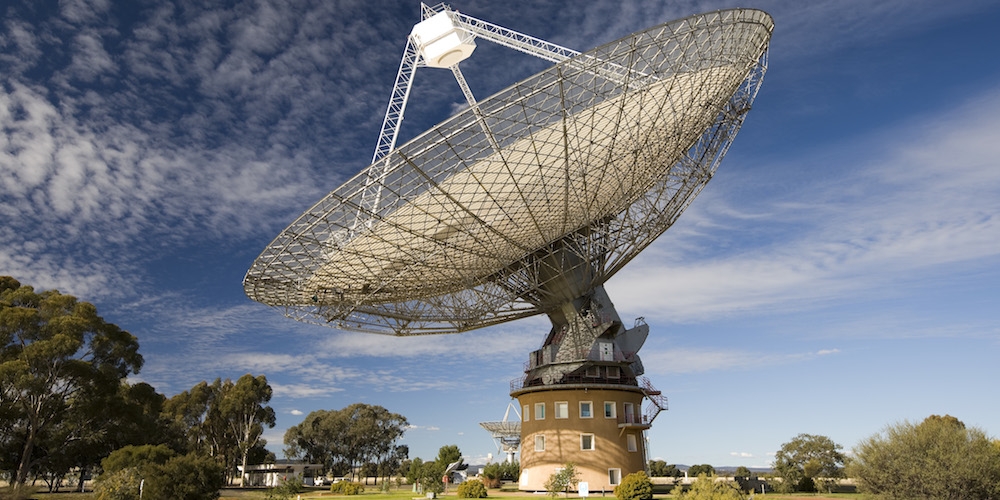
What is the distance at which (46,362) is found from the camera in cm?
4578

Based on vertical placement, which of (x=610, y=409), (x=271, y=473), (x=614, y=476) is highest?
(x=610, y=409)

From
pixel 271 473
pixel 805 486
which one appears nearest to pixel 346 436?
pixel 271 473

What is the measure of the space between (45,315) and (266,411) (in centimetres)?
3796

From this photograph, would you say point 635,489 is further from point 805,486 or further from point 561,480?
point 805,486

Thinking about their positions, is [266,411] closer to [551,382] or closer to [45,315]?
[45,315]

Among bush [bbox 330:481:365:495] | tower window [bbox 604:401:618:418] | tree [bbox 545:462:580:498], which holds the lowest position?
bush [bbox 330:481:365:495]

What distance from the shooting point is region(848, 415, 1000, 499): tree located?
93.1 feet

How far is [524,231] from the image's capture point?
3528cm

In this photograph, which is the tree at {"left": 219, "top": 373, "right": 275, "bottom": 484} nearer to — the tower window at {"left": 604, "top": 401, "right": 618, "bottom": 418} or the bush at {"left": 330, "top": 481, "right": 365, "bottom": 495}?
the bush at {"left": 330, "top": 481, "right": 365, "bottom": 495}

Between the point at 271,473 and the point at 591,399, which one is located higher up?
the point at 591,399

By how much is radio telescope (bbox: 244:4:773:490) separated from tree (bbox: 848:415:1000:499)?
1481 centimetres

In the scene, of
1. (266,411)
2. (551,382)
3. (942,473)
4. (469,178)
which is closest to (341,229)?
(469,178)

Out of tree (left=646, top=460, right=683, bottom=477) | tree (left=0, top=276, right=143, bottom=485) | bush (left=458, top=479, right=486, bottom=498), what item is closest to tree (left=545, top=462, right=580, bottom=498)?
bush (left=458, top=479, right=486, bottom=498)

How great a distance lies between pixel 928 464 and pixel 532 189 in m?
20.8
